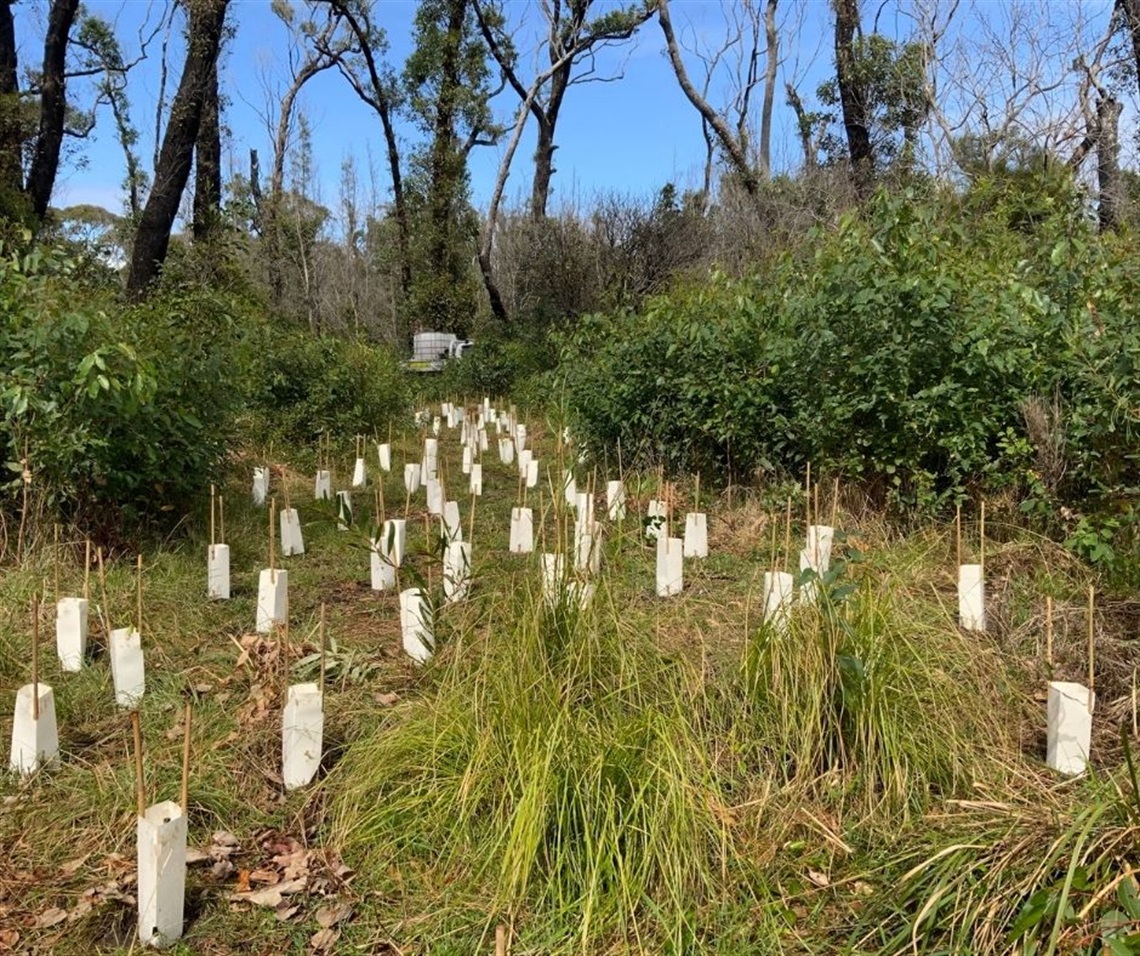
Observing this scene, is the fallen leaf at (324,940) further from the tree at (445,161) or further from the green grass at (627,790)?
the tree at (445,161)

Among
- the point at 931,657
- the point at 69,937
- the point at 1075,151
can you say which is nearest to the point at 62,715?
the point at 69,937

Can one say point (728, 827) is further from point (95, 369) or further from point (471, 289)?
point (471, 289)

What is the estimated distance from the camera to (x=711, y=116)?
17234 mm

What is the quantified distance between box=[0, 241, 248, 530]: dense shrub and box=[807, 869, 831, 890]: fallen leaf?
135 inches

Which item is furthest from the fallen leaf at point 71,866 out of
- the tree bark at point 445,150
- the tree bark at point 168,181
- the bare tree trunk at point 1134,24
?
the tree bark at point 445,150

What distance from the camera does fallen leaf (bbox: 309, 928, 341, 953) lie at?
78.9 inches

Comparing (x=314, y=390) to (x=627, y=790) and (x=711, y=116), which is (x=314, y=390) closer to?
(x=627, y=790)

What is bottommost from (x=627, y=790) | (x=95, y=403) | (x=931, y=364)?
(x=627, y=790)

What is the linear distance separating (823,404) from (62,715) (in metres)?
3.91

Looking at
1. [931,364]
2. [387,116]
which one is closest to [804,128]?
[387,116]

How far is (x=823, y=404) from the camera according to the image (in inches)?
199

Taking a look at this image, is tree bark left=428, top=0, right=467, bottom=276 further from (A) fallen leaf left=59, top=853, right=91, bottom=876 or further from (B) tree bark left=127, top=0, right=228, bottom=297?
(A) fallen leaf left=59, top=853, right=91, bottom=876

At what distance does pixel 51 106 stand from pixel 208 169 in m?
2.46

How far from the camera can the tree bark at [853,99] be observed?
14.4m
